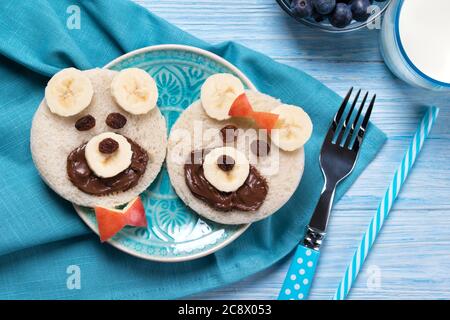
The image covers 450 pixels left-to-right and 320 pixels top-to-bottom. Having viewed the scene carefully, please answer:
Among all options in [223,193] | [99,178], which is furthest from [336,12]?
[99,178]

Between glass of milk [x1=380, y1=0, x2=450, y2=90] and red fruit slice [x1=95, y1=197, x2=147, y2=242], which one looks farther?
glass of milk [x1=380, y1=0, x2=450, y2=90]

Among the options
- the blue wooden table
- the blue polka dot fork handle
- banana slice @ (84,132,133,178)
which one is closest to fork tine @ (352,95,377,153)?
the blue polka dot fork handle

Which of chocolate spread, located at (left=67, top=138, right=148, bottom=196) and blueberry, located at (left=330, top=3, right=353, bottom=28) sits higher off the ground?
blueberry, located at (left=330, top=3, right=353, bottom=28)

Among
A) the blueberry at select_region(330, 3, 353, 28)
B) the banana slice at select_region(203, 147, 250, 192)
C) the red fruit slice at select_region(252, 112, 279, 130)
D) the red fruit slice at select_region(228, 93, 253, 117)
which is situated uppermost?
the blueberry at select_region(330, 3, 353, 28)

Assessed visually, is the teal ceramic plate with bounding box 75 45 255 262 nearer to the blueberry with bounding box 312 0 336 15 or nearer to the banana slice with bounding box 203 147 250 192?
the banana slice with bounding box 203 147 250 192

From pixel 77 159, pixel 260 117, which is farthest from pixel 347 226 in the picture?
pixel 77 159

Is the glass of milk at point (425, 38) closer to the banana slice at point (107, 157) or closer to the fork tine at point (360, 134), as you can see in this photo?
the fork tine at point (360, 134)
